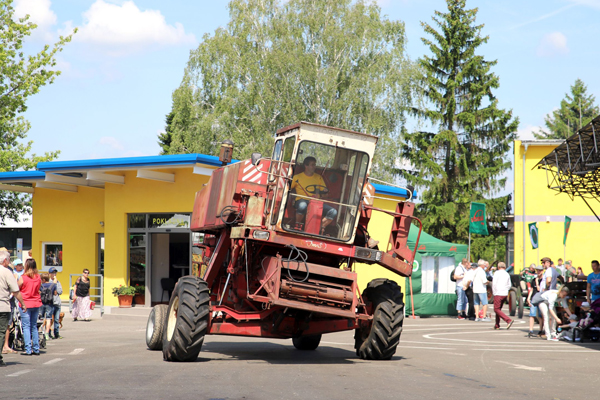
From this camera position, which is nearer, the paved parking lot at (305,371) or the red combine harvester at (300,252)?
the paved parking lot at (305,371)

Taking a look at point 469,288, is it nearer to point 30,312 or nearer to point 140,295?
point 140,295

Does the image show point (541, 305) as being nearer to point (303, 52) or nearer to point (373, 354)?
point (373, 354)

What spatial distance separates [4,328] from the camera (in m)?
12.6

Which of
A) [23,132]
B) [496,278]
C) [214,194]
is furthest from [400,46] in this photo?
[214,194]

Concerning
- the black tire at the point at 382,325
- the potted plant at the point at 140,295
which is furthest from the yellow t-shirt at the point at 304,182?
the potted plant at the point at 140,295

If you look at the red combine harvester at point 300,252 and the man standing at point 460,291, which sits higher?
the red combine harvester at point 300,252

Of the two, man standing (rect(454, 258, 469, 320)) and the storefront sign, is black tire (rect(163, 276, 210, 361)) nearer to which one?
the storefront sign

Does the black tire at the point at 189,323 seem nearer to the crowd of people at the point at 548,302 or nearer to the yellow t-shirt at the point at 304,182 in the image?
the yellow t-shirt at the point at 304,182

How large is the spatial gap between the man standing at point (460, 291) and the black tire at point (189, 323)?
596 inches

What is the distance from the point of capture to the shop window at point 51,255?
101ft

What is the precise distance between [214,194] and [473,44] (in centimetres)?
3380

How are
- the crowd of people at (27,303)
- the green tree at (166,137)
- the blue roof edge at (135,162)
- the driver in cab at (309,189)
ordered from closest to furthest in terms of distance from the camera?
1. the driver in cab at (309,189)
2. the crowd of people at (27,303)
3. the blue roof edge at (135,162)
4. the green tree at (166,137)

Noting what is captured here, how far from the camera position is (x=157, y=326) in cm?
1378

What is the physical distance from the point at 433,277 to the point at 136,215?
10.8 m
